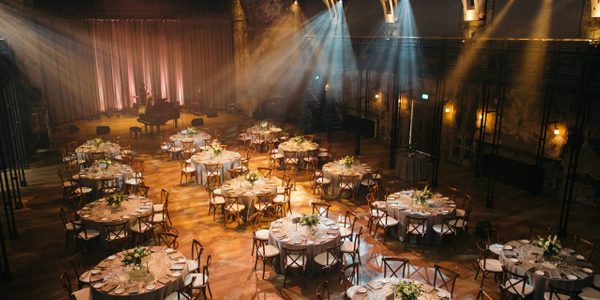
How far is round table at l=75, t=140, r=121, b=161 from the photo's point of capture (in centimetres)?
1431

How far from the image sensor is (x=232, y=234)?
1061cm

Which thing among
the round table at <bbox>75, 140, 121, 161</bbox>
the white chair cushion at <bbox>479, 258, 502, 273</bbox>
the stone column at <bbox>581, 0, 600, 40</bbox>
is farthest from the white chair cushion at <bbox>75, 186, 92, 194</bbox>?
the stone column at <bbox>581, 0, 600, 40</bbox>

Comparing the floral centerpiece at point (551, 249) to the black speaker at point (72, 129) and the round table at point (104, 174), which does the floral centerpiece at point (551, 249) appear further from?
the black speaker at point (72, 129)

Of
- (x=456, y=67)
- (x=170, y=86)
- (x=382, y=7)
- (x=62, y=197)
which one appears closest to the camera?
(x=62, y=197)

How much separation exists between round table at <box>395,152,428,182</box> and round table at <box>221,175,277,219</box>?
4.82 metres

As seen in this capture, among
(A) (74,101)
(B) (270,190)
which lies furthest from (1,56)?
(B) (270,190)

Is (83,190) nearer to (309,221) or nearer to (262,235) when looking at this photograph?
(262,235)

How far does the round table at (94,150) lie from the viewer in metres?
14.3

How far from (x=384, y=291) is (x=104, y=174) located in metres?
8.63

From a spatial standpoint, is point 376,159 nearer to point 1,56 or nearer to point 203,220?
point 203,220

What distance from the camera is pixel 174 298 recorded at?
7.16 m

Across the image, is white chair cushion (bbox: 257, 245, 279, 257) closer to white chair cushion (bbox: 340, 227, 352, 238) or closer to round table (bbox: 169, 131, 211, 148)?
white chair cushion (bbox: 340, 227, 352, 238)

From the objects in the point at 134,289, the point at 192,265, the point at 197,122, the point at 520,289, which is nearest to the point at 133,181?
the point at 192,265

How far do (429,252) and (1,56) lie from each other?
14.3 meters
